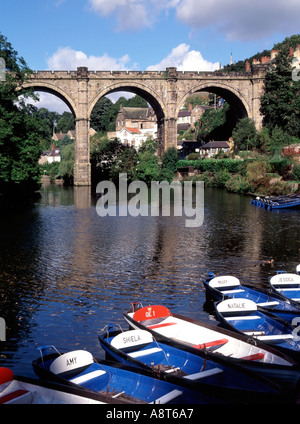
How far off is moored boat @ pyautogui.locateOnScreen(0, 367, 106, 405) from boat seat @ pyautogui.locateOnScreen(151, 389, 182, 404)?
1.00 metres

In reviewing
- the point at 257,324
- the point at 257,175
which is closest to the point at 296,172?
the point at 257,175

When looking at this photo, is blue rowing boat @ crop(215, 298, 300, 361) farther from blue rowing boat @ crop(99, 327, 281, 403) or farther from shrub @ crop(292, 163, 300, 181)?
shrub @ crop(292, 163, 300, 181)

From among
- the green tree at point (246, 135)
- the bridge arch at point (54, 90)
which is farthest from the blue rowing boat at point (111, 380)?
the green tree at point (246, 135)

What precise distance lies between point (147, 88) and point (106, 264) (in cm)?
4563

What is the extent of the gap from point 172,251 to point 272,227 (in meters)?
9.40

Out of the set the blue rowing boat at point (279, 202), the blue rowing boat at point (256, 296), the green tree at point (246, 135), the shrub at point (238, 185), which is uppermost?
the green tree at point (246, 135)

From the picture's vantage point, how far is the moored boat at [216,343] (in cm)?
951

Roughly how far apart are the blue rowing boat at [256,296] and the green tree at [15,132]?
22.5m

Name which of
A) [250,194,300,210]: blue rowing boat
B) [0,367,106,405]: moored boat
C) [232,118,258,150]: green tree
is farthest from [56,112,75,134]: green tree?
[0,367,106,405]: moored boat

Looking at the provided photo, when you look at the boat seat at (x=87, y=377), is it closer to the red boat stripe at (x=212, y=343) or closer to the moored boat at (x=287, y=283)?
the red boat stripe at (x=212, y=343)

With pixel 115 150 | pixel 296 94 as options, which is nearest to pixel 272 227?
pixel 296 94

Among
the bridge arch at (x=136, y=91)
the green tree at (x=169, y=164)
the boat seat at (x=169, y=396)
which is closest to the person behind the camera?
the boat seat at (x=169, y=396)

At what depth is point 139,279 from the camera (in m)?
18.5
